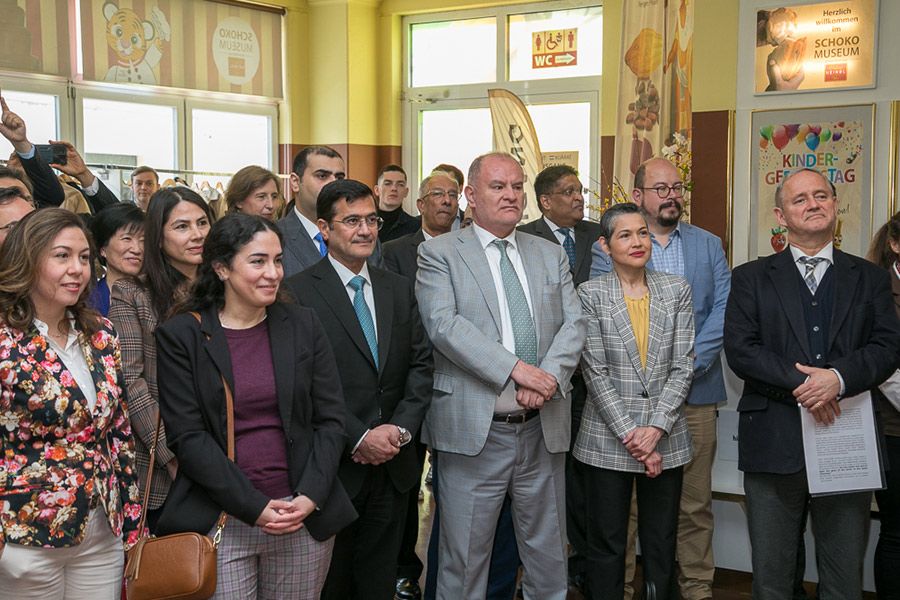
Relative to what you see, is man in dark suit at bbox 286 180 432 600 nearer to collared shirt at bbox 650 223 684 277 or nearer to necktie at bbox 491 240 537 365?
necktie at bbox 491 240 537 365

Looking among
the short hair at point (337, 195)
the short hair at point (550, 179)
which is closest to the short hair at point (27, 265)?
the short hair at point (337, 195)

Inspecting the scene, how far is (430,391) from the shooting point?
3.31m

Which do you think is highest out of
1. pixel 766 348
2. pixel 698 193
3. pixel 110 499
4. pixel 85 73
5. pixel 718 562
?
pixel 85 73

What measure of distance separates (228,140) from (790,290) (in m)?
6.79

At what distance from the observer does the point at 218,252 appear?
274 centimetres

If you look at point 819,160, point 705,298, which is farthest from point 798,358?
point 819,160

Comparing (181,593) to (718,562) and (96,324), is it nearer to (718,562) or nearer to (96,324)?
(96,324)

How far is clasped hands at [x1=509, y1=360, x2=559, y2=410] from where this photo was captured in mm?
3203

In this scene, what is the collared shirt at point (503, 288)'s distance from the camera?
3.34 m

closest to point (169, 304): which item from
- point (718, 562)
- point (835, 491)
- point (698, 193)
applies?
point (835, 491)

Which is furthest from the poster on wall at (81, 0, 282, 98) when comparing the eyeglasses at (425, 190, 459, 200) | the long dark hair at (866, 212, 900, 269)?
the long dark hair at (866, 212, 900, 269)

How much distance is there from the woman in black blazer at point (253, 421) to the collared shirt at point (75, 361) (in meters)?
0.19

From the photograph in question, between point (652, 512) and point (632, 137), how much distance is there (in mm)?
3141

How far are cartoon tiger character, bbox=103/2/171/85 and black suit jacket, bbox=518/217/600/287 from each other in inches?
193
